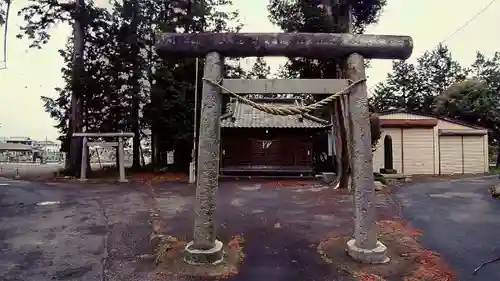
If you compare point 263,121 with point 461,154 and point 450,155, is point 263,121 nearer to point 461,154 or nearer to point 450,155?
point 450,155

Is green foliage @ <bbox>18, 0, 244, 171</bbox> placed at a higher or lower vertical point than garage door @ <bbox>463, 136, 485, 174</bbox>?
higher

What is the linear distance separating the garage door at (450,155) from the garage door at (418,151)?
28.0 inches

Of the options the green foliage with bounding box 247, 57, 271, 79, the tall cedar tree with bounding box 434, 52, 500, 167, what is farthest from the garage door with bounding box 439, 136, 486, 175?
the green foliage with bounding box 247, 57, 271, 79

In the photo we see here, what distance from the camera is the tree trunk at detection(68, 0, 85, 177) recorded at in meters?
20.7

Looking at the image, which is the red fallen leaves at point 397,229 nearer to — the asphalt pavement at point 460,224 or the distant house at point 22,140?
the asphalt pavement at point 460,224

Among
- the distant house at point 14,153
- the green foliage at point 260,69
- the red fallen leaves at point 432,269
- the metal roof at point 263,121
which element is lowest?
the red fallen leaves at point 432,269

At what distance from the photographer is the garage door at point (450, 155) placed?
21125 mm

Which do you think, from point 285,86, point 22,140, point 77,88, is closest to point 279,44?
point 285,86

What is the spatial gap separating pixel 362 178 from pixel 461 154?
61.9 feet

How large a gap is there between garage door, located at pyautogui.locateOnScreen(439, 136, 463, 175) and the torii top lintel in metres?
17.7

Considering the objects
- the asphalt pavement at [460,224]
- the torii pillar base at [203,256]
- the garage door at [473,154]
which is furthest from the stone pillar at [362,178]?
the garage door at [473,154]

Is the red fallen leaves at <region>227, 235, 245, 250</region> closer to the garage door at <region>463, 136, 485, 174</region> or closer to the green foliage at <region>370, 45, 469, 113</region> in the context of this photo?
the garage door at <region>463, 136, 485, 174</region>

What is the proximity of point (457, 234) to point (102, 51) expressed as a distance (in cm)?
2152

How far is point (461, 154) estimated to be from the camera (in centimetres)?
2130
